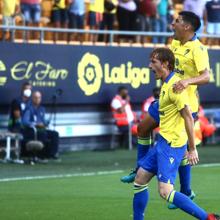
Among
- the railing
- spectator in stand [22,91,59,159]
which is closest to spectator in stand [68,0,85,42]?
the railing

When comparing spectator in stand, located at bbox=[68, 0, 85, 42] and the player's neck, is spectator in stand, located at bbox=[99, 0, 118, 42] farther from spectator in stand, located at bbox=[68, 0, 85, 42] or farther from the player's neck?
the player's neck

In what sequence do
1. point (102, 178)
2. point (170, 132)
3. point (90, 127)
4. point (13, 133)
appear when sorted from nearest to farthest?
point (170, 132), point (102, 178), point (13, 133), point (90, 127)

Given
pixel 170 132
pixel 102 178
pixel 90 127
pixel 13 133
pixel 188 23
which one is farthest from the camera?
pixel 90 127

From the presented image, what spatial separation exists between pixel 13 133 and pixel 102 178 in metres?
3.58

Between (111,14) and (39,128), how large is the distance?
478 cm

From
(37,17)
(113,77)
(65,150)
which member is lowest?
(65,150)

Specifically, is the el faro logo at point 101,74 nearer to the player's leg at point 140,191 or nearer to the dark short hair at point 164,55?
the player's leg at point 140,191

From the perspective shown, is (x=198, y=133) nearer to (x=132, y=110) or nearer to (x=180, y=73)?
(x=132, y=110)

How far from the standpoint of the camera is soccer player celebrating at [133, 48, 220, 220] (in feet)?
33.6

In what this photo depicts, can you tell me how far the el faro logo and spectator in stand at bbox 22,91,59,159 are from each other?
2.43 m

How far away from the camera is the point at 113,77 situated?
23781 mm

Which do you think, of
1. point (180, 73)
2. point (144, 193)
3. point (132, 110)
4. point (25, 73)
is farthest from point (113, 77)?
point (144, 193)

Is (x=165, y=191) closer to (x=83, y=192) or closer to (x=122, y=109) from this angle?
(x=83, y=192)

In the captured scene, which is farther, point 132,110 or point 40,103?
point 132,110
